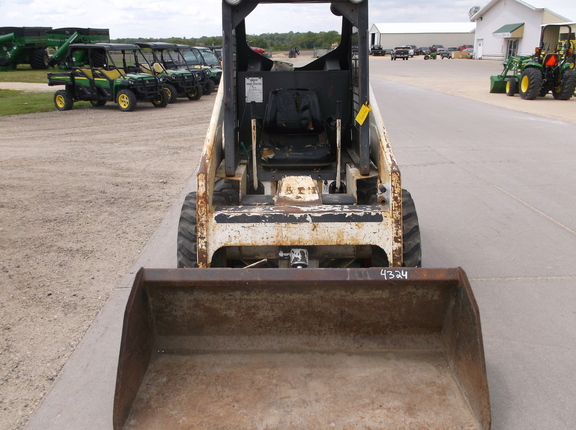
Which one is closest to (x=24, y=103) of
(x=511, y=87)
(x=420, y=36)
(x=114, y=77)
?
(x=114, y=77)

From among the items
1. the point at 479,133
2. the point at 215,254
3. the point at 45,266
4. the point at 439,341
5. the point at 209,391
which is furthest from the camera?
the point at 479,133

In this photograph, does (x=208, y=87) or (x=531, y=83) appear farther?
(x=208, y=87)

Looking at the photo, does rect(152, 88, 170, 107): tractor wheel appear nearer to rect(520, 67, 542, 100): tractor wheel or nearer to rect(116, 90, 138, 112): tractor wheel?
rect(116, 90, 138, 112): tractor wheel

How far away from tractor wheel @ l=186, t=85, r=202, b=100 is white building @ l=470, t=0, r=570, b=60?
129 ft

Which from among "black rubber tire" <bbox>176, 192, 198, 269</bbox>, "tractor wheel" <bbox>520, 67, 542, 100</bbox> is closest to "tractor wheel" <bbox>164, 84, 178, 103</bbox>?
"tractor wheel" <bbox>520, 67, 542, 100</bbox>

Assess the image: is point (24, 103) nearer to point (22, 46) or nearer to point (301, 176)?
point (301, 176)

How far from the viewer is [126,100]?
60.4 feet

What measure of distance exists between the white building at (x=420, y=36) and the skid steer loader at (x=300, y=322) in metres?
Result: 98.4

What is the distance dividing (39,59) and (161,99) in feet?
78.7

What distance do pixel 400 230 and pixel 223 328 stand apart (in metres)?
1.36

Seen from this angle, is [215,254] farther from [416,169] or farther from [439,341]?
[416,169]

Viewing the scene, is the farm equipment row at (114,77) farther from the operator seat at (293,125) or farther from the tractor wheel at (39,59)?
the tractor wheel at (39,59)

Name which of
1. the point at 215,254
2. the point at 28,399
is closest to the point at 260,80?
the point at 215,254

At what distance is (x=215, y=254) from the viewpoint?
13.8ft
